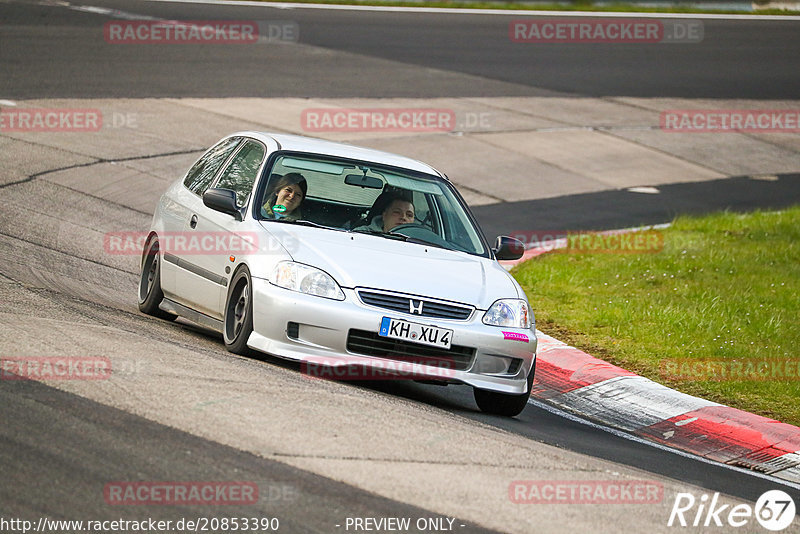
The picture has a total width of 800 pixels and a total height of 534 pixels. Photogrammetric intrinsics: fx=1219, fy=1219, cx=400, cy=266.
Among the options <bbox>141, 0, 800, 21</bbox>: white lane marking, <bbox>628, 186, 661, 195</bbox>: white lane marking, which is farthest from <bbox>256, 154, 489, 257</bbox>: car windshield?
<bbox>141, 0, 800, 21</bbox>: white lane marking

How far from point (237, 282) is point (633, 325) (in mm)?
4327

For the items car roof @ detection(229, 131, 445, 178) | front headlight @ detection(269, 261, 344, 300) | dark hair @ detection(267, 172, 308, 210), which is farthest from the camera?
car roof @ detection(229, 131, 445, 178)

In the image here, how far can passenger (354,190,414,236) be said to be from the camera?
879cm

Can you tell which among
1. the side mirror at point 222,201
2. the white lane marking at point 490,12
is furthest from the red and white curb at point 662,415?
the white lane marking at point 490,12

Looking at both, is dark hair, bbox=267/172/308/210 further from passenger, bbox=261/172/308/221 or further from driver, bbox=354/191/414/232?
driver, bbox=354/191/414/232

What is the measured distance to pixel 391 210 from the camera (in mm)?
8883

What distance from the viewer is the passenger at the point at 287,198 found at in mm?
8526

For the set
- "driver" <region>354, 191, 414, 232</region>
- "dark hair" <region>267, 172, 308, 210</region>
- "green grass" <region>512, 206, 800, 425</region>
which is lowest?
"green grass" <region>512, 206, 800, 425</region>

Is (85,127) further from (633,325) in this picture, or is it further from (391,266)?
A: (391,266)

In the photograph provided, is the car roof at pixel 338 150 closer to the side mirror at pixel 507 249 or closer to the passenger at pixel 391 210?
the passenger at pixel 391 210

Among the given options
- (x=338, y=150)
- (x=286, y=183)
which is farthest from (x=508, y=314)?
(x=338, y=150)

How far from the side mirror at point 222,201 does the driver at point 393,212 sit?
3.16 ft

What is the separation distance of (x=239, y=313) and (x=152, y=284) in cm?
177

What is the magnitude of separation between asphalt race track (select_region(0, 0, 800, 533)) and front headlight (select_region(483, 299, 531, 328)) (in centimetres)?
63
